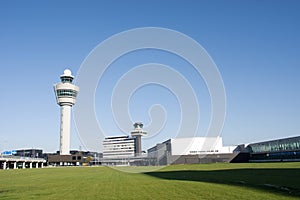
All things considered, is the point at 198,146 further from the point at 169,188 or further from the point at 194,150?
the point at 169,188

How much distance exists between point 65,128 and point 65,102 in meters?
12.9

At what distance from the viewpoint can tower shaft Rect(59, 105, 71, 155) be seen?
519 ft

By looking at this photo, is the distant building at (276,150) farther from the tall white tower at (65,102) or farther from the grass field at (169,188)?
the tall white tower at (65,102)

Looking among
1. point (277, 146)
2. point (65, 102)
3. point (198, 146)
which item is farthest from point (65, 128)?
point (277, 146)

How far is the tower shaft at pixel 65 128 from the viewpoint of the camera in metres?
158

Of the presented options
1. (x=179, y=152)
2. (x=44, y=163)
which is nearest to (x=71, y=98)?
(x=44, y=163)

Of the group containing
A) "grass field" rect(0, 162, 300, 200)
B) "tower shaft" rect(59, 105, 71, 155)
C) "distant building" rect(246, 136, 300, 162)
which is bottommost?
"grass field" rect(0, 162, 300, 200)

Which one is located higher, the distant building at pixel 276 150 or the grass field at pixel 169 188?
the distant building at pixel 276 150

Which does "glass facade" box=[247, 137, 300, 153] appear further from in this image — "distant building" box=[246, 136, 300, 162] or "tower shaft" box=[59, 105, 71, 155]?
"tower shaft" box=[59, 105, 71, 155]

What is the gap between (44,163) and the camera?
17800cm

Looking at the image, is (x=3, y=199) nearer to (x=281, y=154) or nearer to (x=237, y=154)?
(x=281, y=154)

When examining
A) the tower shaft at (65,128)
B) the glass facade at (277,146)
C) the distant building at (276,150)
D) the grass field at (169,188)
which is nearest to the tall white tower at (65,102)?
the tower shaft at (65,128)

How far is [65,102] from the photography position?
157 m

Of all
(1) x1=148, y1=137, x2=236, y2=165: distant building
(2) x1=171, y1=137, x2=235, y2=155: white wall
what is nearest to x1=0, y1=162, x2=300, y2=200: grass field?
(1) x1=148, y1=137, x2=236, y2=165: distant building
